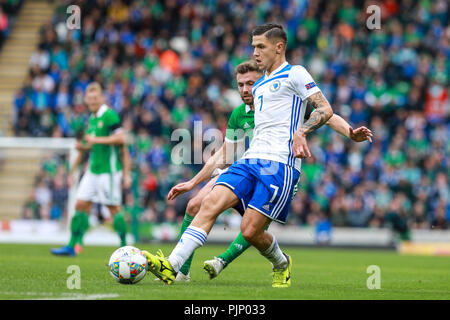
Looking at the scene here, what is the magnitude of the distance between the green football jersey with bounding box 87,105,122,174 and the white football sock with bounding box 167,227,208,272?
5917mm

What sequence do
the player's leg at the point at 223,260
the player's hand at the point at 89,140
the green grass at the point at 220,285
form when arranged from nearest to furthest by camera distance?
the green grass at the point at 220,285
the player's leg at the point at 223,260
the player's hand at the point at 89,140

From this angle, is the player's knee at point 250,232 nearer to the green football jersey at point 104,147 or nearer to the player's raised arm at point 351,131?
the player's raised arm at point 351,131

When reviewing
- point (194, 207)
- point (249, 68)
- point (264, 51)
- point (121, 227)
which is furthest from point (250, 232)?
point (121, 227)

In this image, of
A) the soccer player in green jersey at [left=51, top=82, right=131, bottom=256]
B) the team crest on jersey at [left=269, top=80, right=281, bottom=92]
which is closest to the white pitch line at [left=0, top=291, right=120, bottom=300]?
the team crest on jersey at [left=269, top=80, right=281, bottom=92]

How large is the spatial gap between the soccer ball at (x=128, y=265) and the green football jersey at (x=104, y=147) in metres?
5.76

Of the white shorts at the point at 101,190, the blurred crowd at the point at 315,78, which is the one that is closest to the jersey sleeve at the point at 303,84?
the white shorts at the point at 101,190

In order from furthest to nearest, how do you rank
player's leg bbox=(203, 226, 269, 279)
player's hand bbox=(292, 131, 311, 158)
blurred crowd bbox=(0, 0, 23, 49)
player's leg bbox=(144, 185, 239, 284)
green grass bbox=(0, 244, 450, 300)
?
blurred crowd bbox=(0, 0, 23, 49), player's leg bbox=(203, 226, 269, 279), player's leg bbox=(144, 185, 239, 284), player's hand bbox=(292, 131, 311, 158), green grass bbox=(0, 244, 450, 300)

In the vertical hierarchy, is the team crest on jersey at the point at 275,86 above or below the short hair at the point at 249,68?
below

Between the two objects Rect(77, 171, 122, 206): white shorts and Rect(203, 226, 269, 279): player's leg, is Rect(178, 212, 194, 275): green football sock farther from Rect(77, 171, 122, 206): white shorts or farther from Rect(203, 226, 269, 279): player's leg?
Rect(77, 171, 122, 206): white shorts

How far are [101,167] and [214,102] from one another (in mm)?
10449

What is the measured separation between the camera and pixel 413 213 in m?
20.8

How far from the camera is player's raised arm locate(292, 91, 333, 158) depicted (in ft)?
22.5

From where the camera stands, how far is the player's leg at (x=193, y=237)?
23.0ft
